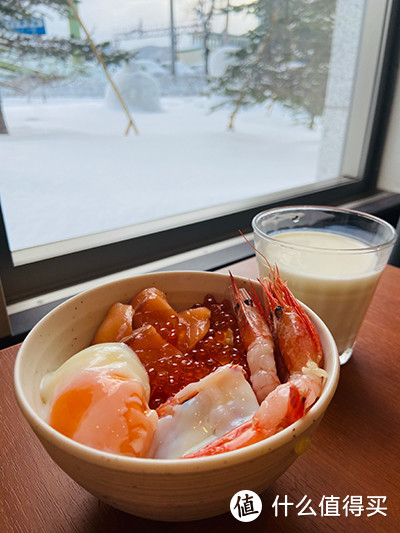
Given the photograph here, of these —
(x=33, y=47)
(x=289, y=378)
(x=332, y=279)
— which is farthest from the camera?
(x=33, y=47)

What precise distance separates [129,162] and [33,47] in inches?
23.9

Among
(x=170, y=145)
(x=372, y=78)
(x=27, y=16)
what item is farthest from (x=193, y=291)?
(x=372, y=78)

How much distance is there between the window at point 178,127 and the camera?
1195 mm

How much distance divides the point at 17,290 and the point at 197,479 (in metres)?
0.91

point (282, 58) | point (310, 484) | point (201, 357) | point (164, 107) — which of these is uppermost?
point (282, 58)

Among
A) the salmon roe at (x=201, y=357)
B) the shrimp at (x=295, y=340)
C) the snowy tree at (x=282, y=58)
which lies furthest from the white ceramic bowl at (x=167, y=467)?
the snowy tree at (x=282, y=58)

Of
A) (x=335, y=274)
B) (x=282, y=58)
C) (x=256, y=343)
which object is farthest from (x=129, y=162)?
(x=256, y=343)

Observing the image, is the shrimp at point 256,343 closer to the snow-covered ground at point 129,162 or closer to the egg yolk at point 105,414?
the egg yolk at point 105,414

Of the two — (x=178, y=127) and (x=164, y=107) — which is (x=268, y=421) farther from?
(x=178, y=127)

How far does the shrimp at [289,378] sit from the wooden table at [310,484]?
111 millimetres

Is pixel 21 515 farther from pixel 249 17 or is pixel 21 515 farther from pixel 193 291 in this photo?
pixel 249 17

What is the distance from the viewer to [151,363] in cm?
51

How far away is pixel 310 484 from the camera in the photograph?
492 millimetres

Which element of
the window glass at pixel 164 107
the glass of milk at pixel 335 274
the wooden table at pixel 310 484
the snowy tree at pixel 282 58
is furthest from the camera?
the snowy tree at pixel 282 58
